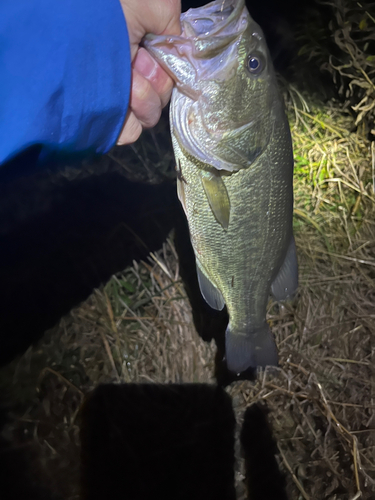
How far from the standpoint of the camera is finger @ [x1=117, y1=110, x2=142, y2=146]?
1230 millimetres

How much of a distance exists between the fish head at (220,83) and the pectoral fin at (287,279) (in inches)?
20.5

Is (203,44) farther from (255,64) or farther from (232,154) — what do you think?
(232,154)

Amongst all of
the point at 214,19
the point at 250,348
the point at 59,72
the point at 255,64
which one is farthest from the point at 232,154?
the point at 250,348

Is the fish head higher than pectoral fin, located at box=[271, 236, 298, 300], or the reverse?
the fish head

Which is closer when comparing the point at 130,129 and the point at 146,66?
the point at 146,66

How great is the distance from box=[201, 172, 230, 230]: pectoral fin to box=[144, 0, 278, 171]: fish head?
5 centimetres

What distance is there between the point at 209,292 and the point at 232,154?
64 centimetres

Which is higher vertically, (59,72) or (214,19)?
(59,72)

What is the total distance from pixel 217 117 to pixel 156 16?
35cm

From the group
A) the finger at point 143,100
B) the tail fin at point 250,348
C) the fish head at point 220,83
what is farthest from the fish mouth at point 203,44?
the tail fin at point 250,348

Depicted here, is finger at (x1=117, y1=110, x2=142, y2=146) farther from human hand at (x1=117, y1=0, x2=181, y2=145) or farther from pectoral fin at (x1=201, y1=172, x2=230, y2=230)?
pectoral fin at (x1=201, y1=172, x2=230, y2=230)

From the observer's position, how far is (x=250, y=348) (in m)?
1.60

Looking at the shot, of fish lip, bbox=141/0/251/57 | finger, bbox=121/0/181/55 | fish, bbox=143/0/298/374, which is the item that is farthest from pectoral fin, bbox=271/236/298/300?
finger, bbox=121/0/181/55

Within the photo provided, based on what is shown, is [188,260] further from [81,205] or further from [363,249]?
[363,249]
